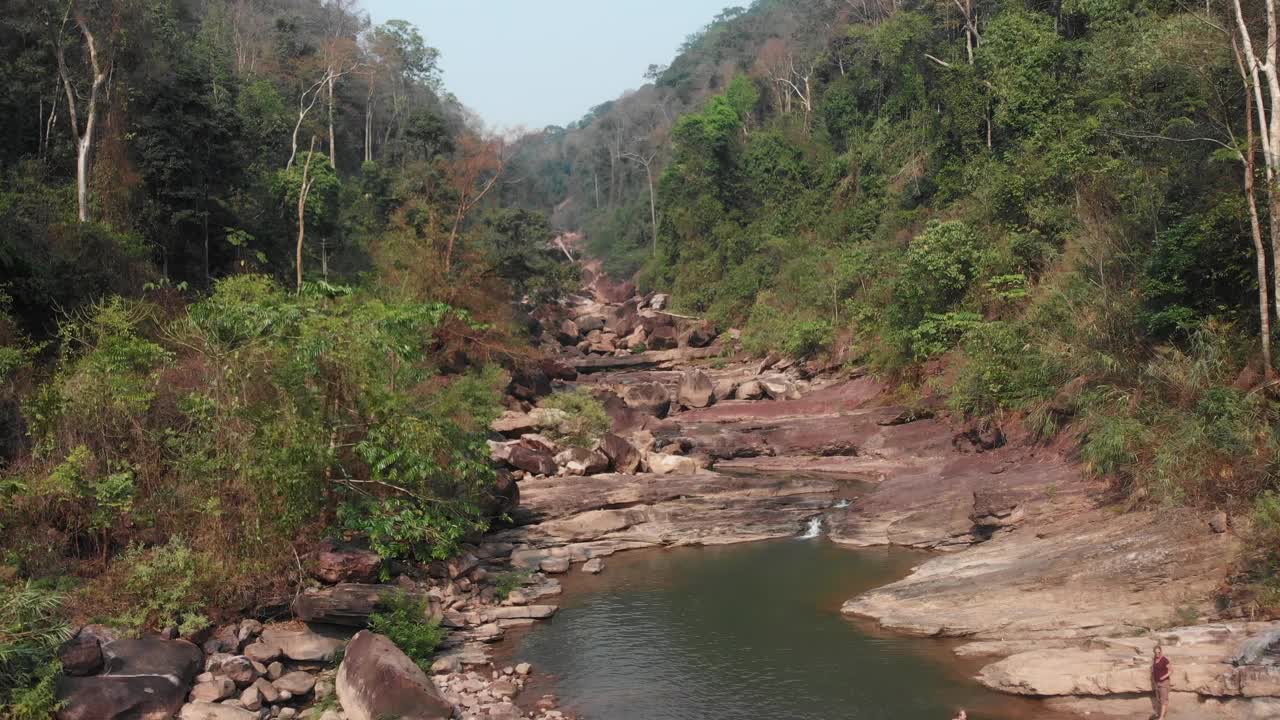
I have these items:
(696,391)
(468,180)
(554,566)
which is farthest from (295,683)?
(468,180)

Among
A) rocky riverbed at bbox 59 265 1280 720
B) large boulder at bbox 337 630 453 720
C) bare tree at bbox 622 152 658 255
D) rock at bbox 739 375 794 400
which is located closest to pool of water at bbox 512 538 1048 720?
rocky riverbed at bbox 59 265 1280 720

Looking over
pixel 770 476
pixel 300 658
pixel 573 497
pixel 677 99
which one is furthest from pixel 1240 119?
pixel 677 99

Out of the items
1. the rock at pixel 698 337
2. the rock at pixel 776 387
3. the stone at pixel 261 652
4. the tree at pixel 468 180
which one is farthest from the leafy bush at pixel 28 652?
the rock at pixel 698 337

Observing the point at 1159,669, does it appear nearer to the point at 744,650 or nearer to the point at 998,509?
the point at 744,650

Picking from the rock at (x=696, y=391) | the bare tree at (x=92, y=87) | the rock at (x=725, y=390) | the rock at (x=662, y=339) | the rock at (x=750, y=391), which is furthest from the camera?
the rock at (x=662, y=339)

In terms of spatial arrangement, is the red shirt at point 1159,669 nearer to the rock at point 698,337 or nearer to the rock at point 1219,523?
the rock at point 1219,523

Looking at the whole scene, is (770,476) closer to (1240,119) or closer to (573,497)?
(573,497)

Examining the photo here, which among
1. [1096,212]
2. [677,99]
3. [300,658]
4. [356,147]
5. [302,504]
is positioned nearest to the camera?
[300,658]

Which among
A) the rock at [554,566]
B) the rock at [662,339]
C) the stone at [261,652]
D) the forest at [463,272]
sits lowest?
the rock at [554,566]

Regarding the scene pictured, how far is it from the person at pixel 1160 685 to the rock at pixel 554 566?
31.4 feet

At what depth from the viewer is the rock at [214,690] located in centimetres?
1012

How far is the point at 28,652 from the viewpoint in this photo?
29.6 feet

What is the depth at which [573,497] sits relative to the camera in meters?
19.2

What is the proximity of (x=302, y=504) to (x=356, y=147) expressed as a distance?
46.9 m
